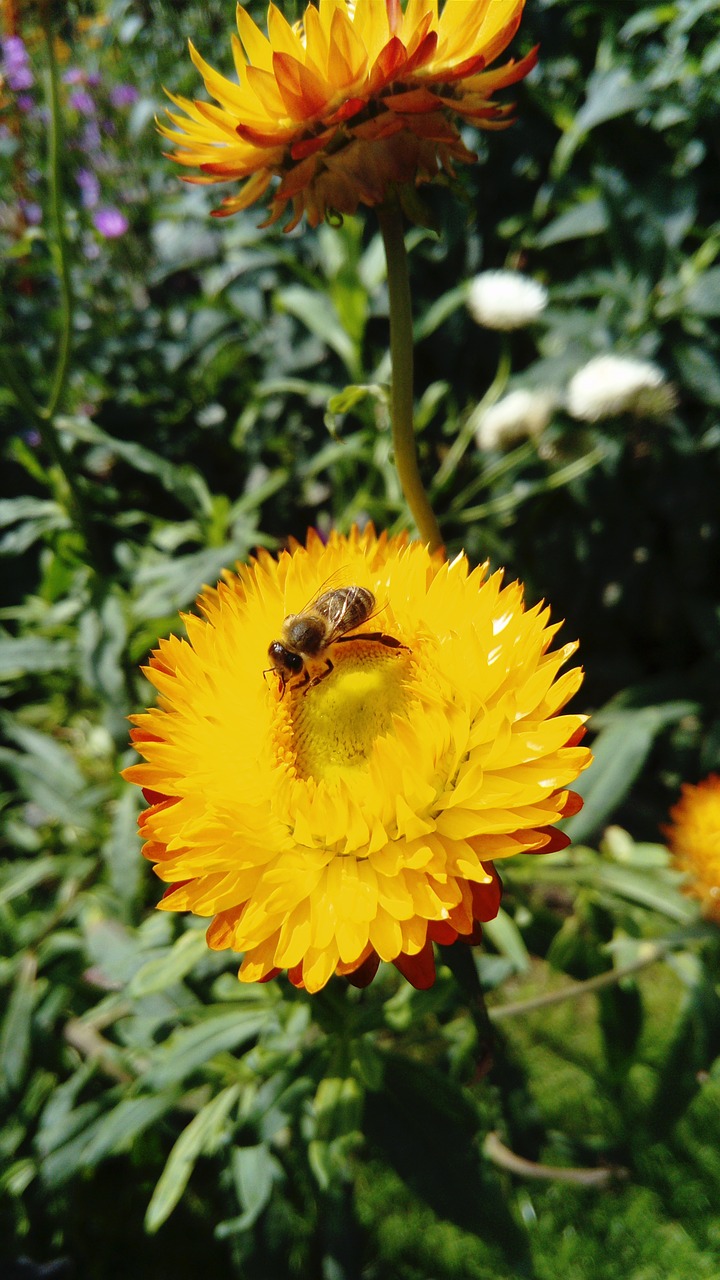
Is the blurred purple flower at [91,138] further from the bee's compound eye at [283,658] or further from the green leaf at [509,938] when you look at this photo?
the green leaf at [509,938]

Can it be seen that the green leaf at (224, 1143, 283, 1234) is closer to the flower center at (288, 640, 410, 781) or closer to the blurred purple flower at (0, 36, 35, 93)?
the flower center at (288, 640, 410, 781)

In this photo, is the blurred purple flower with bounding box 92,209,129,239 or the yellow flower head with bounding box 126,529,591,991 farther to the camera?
the blurred purple flower with bounding box 92,209,129,239

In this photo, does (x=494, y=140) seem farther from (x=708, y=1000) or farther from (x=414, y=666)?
(x=708, y=1000)

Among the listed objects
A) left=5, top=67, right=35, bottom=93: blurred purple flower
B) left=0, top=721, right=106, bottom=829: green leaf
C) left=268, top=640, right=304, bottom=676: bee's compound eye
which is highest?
left=5, top=67, right=35, bottom=93: blurred purple flower

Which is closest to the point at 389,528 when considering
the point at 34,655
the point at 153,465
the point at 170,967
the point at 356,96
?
the point at 153,465

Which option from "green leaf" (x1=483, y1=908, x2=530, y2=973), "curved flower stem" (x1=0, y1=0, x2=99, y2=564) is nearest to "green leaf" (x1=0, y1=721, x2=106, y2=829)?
"curved flower stem" (x1=0, y1=0, x2=99, y2=564)

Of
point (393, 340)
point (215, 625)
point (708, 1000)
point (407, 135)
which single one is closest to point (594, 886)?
point (708, 1000)

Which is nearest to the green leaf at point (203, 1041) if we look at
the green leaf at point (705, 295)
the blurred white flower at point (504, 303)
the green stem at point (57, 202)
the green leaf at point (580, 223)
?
the green stem at point (57, 202)
